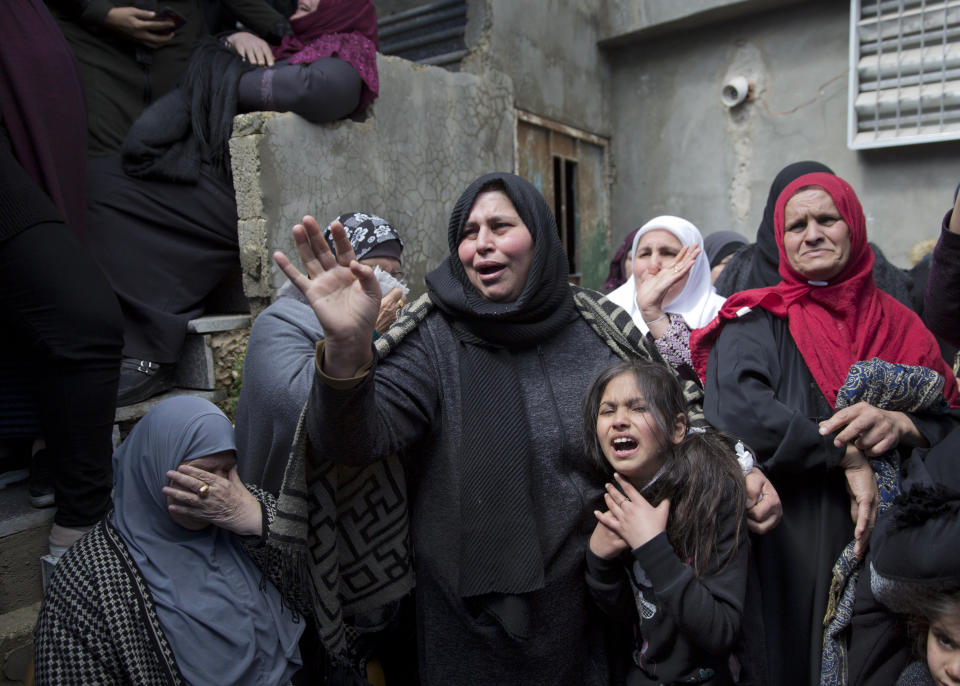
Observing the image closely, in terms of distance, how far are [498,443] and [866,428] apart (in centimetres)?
100

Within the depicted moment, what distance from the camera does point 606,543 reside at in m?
1.72

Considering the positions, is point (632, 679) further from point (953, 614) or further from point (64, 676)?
point (64, 676)

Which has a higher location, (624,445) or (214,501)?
(624,445)

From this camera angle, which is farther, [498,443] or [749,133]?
[749,133]

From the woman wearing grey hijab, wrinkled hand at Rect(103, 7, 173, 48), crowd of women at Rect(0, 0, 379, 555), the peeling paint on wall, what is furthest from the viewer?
the peeling paint on wall

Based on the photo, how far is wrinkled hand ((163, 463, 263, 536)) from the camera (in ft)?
6.25

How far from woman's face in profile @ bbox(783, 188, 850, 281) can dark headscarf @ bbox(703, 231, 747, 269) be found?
6.51 feet

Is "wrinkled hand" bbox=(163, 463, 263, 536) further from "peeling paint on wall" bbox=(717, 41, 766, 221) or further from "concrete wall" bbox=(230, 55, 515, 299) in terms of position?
"peeling paint on wall" bbox=(717, 41, 766, 221)

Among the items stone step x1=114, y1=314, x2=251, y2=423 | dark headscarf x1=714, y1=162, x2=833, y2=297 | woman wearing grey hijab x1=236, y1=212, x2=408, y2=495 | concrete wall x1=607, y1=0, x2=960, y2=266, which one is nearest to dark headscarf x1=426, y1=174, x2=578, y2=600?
woman wearing grey hijab x1=236, y1=212, x2=408, y2=495

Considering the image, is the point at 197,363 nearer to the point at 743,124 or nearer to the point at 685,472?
the point at 685,472

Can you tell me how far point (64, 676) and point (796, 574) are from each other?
1.98m

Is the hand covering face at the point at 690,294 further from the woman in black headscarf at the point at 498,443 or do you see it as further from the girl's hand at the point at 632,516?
the girl's hand at the point at 632,516

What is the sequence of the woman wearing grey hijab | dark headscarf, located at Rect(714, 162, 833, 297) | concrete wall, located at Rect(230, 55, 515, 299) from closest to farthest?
the woman wearing grey hijab
dark headscarf, located at Rect(714, 162, 833, 297)
concrete wall, located at Rect(230, 55, 515, 299)

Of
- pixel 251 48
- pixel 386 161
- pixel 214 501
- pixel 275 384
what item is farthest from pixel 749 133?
pixel 214 501
